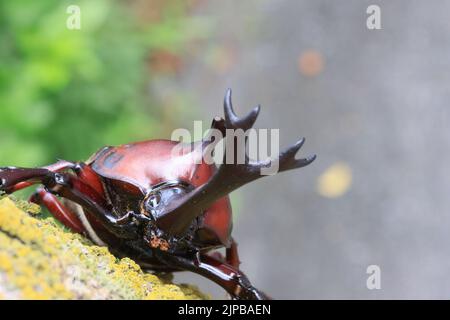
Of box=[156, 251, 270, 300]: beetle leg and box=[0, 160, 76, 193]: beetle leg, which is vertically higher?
box=[0, 160, 76, 193]: beetle leg

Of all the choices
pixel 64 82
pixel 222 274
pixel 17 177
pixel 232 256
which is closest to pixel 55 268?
pixel 17 177

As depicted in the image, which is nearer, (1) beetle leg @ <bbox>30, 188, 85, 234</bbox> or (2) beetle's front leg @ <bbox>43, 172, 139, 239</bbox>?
(2) beetle's front leg @ <bbox>43, 172, 139, 239</bbox>

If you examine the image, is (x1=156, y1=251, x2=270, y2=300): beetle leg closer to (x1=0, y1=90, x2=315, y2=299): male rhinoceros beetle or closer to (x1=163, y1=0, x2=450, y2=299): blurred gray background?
(x1=0, y1=90, x2=315, y2=299): male rhinoceros beetle

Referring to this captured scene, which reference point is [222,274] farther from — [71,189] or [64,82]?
[64,82]

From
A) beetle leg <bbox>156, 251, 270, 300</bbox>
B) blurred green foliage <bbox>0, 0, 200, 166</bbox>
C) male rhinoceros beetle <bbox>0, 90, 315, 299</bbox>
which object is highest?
blurred green foliage <bbox>0, 0, 200, 166</bbox>

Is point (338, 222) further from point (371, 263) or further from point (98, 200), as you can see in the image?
point (98, 200)

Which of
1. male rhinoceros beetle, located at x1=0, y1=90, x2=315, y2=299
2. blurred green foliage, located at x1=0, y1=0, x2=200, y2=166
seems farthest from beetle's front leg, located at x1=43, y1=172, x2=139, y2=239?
blurred green foliage, located at x1=0, y1=0, x2=200, y2=166

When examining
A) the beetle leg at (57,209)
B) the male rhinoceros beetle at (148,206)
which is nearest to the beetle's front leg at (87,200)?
the male rhinoceros beetle at (148,206)

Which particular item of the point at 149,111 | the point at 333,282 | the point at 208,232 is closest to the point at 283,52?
the point at 149,111

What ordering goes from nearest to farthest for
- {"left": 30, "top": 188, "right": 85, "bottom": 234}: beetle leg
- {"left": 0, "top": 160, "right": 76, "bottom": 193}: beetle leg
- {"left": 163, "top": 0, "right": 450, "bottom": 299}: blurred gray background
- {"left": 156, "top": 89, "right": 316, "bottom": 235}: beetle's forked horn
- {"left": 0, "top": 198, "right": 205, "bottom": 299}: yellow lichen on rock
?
1. {"left": 0, "top": 198, "right": 205, "bottom": 299}: yellow lichen on rock
2. {"left": 156, "top": 89, "right": 316, "bottom": 235}: beetle's forked horn
3. {"left": 0, "top": 160, "right": 76, "bottom": 193}: beetle leg
4. {"left": 30, "top": 188, "right": 85, "bottom": 234}: beetle leg
5. {"left": 163, "top": 0, "right": 450, "bottom": 299}: blurred gray background
